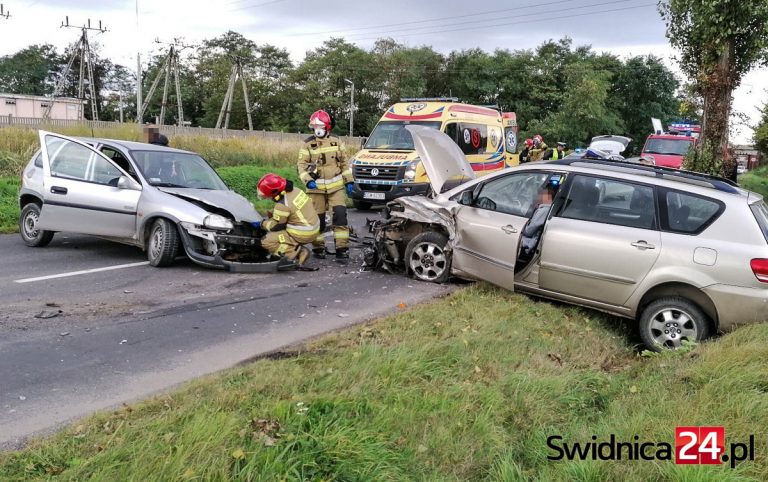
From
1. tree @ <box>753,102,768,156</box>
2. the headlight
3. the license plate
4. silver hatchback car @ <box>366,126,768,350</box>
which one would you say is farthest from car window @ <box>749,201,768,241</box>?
tree @ <box>753,102,768,156</box>

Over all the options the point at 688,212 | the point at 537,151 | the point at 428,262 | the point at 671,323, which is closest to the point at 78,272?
the point at 428,262

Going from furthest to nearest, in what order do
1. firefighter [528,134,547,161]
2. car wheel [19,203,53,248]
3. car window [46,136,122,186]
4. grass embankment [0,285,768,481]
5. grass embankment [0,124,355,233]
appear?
firefighter [528,134,547,161] → grass embankment [0,124,355,233] → car wheel [19,203,53,248] → car window [46,136,122,186] → grass embankment [0,285,768,481]

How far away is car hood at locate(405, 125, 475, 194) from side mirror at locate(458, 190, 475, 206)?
643 mm

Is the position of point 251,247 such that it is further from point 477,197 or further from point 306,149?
point 477,197

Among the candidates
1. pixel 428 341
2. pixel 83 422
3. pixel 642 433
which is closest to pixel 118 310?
pixel 83 422

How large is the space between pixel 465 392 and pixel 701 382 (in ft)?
5.39

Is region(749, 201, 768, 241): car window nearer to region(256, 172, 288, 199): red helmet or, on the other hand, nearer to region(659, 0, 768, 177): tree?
region(256, 172, 288, 199): red helmet

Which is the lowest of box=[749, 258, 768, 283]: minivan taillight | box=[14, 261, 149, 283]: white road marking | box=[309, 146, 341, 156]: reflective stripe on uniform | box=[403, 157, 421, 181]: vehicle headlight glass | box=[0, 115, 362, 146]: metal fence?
box=[14, 261, 149, 283]: white road marking

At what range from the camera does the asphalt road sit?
4047 millimetres

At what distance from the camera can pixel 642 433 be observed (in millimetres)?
3385

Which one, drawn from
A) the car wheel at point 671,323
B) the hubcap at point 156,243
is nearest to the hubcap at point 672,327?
the car wheel at point 671,323

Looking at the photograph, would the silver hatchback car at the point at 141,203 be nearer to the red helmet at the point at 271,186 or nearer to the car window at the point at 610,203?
the red helmet at the point at 271,186

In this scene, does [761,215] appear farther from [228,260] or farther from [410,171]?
[410,171]

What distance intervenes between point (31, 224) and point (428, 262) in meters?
5.73
